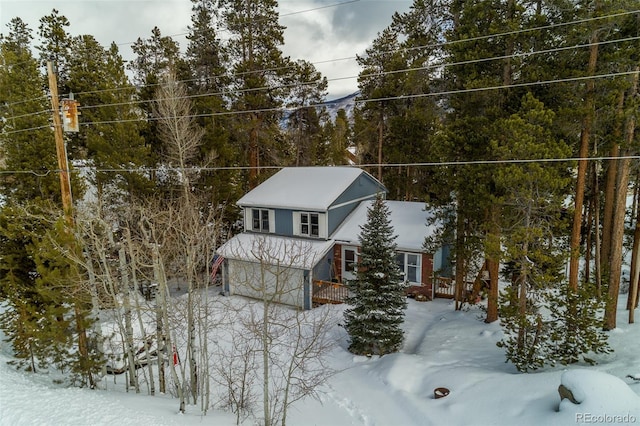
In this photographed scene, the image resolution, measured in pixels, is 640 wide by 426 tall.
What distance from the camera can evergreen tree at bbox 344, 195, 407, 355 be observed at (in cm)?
1171

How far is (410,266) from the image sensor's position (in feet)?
55.1

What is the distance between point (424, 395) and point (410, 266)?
8084 millimetres

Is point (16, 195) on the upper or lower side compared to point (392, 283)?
upper

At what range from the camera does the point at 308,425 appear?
8.95 m

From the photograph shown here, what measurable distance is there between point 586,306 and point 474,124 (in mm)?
6536

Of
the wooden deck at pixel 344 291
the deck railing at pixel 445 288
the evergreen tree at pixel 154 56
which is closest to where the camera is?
the wooden deck at pixel 344 291

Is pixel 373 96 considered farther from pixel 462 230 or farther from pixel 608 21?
pixel 608 21

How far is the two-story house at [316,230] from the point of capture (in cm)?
1653

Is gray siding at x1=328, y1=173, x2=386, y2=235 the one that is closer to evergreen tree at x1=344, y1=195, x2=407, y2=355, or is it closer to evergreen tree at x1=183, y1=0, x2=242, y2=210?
evergreen tree at x1=344, y1=195, x2=407, y2=355

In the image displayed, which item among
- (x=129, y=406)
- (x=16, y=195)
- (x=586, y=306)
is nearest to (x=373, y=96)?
(x=586, y=306)

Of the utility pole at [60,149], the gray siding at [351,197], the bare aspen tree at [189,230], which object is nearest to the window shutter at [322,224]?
the gray siding at [351,197]

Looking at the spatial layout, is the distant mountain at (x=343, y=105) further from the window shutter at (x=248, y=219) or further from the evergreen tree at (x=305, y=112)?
the window shutter at (x=248, y=219)

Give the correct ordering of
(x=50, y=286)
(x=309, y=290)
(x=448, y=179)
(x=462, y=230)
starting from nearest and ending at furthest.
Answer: (x=50, y=286)
(x=448, y=179)
(x=462, y=230)
(x=309, y=290)

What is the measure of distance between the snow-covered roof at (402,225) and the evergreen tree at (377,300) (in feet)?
11.3
